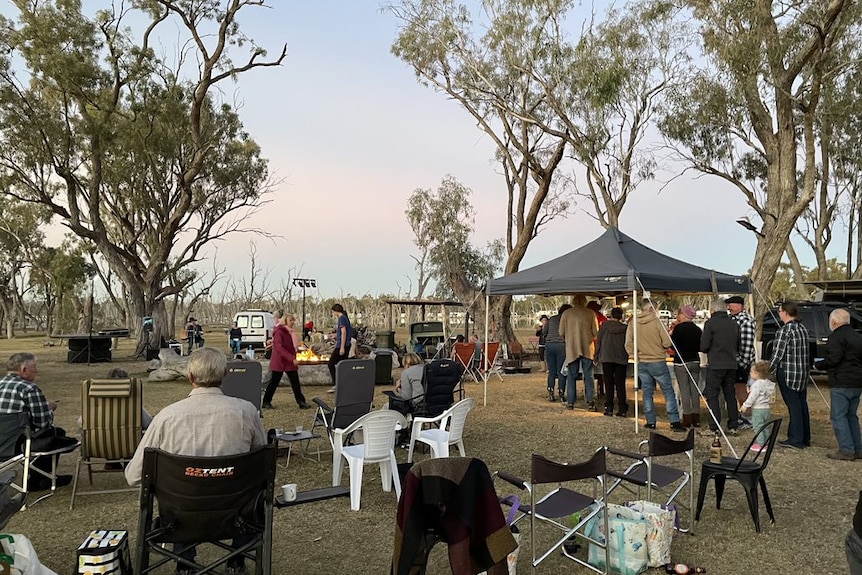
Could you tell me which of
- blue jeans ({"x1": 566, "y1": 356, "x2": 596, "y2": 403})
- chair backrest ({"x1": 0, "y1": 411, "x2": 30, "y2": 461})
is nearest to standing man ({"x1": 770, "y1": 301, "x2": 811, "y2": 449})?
blue jeans ({"x1": 566, "y1": 356, "x2": 596, "y2": 403})

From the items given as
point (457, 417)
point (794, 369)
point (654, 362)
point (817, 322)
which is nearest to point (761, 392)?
point (794, 369)

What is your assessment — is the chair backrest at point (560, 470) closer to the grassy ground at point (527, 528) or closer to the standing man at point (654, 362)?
the grassy ground at point (527, 528)

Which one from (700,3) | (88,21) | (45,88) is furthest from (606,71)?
(45,88)

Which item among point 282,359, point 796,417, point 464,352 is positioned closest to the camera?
point 796,417

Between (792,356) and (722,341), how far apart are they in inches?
33.3

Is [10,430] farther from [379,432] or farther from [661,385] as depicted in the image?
[661,385]

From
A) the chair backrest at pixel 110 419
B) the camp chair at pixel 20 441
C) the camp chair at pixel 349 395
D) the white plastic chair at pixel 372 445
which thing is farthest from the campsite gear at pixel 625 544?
the camp chair at pixel 20 441

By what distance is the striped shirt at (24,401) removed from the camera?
4.84m

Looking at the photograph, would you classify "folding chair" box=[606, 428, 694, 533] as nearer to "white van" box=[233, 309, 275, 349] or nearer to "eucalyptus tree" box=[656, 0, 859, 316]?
"eucalyptus tree" box=[656, 0, 859, 316]

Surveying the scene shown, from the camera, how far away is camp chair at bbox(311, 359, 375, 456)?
19.8ft

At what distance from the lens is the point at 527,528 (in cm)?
434

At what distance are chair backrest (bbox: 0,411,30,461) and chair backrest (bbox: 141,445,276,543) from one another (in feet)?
9.11

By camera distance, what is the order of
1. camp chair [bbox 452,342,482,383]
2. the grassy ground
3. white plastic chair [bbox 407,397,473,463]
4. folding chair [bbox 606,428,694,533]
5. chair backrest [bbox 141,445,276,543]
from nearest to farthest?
chair backrest [bbox 141,445,276,543], the grassy ground, folding chair [bbox 606,428,694,533], white plastic chair [bbox 407,397,473,463], camp chair [bbox 452,342,482,383]

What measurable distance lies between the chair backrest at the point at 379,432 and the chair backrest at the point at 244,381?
2.11m
